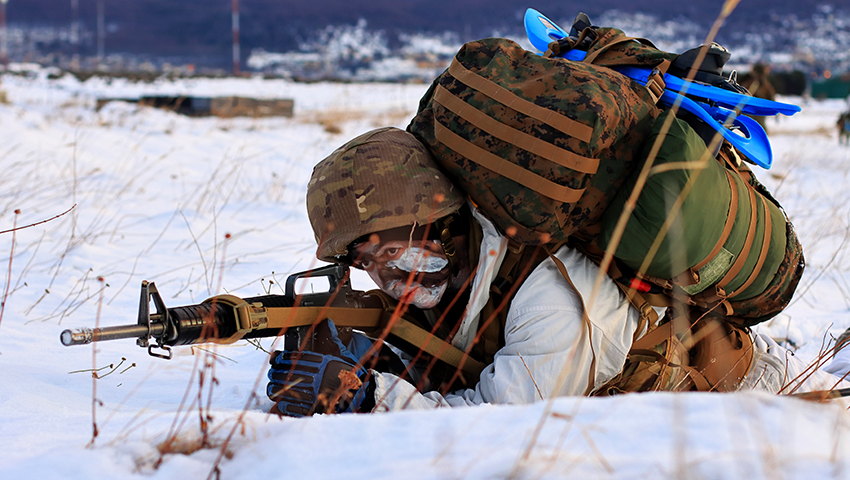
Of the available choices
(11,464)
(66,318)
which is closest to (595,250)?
(11,464)

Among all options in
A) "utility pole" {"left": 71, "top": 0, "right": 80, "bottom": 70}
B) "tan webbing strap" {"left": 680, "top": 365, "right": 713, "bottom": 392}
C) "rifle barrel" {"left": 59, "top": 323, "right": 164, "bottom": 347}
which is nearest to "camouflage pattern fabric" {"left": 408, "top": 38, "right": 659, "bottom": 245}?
"tan webbing strap" {"left": 680, "top": 365, "right": 713, "bottom": 392}

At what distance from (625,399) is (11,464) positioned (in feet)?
4.12

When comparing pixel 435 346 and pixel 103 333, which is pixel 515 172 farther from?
pixel 103 333

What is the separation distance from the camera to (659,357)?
2.20 metres

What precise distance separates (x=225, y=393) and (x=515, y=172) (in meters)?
1.28

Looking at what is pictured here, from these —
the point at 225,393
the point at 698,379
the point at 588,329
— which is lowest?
the point at 225,393

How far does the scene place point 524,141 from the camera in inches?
76.5

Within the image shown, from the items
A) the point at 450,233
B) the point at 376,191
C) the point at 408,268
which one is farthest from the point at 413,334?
the point at 376,191

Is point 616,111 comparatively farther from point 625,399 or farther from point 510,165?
point 625,399

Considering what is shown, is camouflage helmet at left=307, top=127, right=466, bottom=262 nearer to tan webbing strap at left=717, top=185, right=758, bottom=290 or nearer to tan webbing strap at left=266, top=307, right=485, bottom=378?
tan webbing strap at left=266, top=307, right=485, bottom=378

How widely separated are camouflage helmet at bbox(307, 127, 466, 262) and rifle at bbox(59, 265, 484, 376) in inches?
6.7

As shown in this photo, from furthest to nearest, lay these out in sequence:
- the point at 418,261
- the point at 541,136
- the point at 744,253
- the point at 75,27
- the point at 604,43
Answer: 1. the point at 75,27
2. the point at 604,43
3. the point at 418,261
4. the point at 744,253
5. the point at 541,136

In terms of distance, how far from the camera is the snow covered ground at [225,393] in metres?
1.12

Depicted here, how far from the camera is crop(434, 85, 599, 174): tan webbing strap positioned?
1.91 meters
